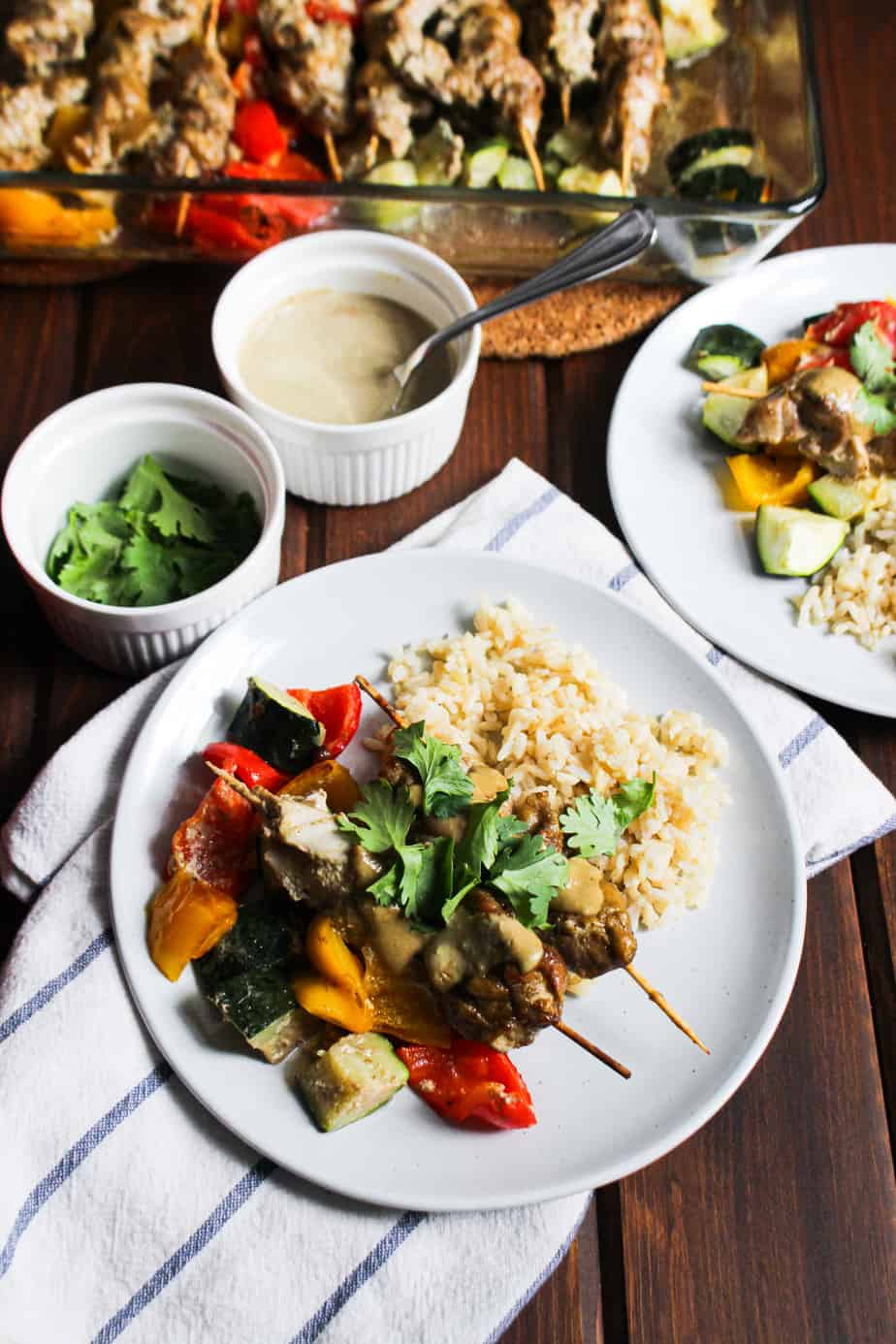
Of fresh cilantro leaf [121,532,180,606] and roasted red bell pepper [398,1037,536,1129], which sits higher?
fresh cilantro leaf [121,532,180,606]

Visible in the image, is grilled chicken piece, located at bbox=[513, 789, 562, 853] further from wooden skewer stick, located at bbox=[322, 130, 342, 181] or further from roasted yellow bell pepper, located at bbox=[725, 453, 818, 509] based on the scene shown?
wooden skewer stick, located at bbox=[322, 130, 342, 181]

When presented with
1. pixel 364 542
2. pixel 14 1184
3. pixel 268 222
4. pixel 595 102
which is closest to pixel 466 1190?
pixel 14 1184

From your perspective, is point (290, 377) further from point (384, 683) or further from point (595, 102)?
point (595, 102)

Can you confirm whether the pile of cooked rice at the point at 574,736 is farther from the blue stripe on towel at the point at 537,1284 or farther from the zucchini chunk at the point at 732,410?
the zucchini chunk at the point at 732,410

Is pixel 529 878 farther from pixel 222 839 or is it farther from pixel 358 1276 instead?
pixel 358 1276

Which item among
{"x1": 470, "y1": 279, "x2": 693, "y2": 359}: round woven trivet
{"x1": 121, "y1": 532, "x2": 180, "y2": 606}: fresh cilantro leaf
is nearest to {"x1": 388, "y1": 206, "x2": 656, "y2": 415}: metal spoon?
{"x1": 470, "y1": 279, "x2": 693, "y2": 359}: round woven trivet

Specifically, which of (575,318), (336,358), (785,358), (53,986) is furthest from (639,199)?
(53,986)

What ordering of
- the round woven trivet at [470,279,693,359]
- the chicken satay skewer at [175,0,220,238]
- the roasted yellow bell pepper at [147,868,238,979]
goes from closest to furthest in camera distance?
1. the roasted yellow bell pepper at [147,868,238,979]
2. the chicken satay skewer at [175,0,220,238]
3. the round woven trivet at [470,279,693,359]
